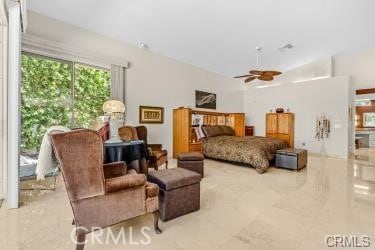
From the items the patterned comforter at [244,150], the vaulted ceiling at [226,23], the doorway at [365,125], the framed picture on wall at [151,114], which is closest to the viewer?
the vaulted ceiling at [226,23]

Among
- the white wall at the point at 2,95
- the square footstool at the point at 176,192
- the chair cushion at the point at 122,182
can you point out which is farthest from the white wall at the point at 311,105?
the white wall at the point at 2,95

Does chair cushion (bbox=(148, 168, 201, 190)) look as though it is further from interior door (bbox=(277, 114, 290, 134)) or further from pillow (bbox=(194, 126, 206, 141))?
interior door (bbox=(277, 114, 290, 134))

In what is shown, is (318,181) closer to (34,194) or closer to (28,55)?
(34,194)

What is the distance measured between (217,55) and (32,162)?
17.3ft

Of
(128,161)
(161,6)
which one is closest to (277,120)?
(161,6)

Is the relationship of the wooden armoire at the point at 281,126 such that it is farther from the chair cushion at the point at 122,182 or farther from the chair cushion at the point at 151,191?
the chair cushion at the point at 122,182

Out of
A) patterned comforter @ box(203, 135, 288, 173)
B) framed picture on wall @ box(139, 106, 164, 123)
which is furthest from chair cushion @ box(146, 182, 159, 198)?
framed picture on wall @ box(139, 106, 164, 123)

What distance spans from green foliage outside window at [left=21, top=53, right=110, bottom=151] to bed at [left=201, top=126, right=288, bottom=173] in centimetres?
311

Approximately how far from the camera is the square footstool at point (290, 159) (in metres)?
4.66

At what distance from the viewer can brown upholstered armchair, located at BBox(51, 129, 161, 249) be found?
1.63 meters

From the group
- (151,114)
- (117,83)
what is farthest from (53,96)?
(151,114)

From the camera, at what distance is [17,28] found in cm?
260

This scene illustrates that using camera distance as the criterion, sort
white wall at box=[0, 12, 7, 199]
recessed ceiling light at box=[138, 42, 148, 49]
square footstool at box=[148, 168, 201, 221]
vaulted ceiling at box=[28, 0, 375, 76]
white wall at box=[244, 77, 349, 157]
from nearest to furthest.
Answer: square footstool at box=[148, 168, 201, 221], white wall at box=[0, 12, 7, 199], vaulted ceiling at box=[28, 0, 375, 76], recessed ceiling light at box=[138, 42, 148, 49], white wall at box=[244, 77, 349, 157]

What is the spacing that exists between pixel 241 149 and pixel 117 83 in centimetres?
342
